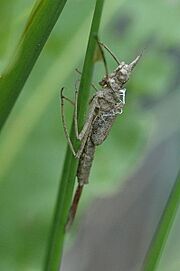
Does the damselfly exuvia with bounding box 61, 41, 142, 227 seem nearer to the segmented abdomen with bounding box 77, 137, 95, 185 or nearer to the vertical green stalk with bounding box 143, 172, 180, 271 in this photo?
the segmented abdomen with bounding box 77, 137, 95, 185

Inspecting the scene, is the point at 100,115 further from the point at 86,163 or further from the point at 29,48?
the point at 29,48

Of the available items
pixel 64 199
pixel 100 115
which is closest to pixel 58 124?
pixel 100 115

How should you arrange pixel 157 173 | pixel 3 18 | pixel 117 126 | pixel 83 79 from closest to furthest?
Result: pixel 83 79 < pixel 3 18 < pixel 117 126 < pixel 157 173

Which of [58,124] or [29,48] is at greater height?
[29,48]

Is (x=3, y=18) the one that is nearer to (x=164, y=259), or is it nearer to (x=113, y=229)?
(x=164, y=259)

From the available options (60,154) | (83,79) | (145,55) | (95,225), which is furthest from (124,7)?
(95,225)

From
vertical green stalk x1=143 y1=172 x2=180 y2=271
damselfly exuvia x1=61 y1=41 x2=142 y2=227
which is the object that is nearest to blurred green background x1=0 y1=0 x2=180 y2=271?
damselfly exuvia x1=61 y1=41 x2=142 y2=227

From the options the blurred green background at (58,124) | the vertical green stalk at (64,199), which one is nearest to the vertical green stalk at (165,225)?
the vertical green stalk at (64,199)
